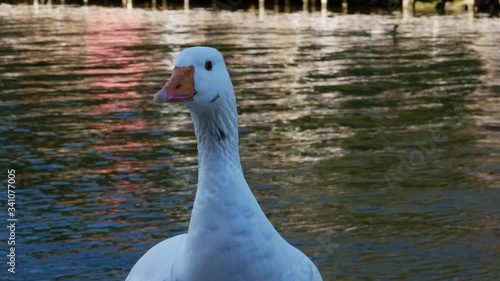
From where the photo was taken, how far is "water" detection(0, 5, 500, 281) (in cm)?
1209

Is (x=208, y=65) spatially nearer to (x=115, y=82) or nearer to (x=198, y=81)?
(x=198, y=81)

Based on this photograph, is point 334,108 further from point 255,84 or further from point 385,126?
point 255,84

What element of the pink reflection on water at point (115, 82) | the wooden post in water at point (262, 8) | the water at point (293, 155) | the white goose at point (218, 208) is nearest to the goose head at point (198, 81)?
the white goose at point (218, 208)

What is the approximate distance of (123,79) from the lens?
28469mm

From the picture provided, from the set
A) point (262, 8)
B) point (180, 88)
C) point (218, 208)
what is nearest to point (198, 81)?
point (180, 88)

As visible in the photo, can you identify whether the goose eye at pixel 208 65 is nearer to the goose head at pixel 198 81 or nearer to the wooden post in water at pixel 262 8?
the goose head at pixel 198 81

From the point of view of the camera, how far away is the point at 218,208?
5.56 meters

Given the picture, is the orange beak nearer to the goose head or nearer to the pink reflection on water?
the goose head

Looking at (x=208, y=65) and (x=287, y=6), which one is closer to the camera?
(x=208, y=65)

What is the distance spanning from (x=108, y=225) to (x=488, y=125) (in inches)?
398

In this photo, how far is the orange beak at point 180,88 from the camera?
214 inches

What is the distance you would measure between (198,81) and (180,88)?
0.40ft

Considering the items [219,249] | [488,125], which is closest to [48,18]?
[488,125]

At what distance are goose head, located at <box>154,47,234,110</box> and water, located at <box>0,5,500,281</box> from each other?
5.64 meters
